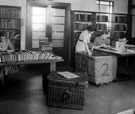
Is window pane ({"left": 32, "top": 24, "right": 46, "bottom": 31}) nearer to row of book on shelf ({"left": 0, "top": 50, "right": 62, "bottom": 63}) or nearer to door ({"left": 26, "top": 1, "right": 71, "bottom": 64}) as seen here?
door ({"left": 26, "top": 1, "right": 71, "bottom": 64})

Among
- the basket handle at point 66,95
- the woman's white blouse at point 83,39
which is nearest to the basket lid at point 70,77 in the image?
the basket handle at point 66,95

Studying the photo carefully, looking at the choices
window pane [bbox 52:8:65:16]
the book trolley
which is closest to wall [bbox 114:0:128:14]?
window pane [bbox 52:8:65:16]

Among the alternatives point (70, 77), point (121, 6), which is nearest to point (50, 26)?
point (121, 6)

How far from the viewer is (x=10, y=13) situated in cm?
652

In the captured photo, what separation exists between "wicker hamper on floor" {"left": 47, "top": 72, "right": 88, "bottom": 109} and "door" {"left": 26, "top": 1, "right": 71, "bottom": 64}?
3592mm

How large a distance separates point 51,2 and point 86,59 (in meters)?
2.80

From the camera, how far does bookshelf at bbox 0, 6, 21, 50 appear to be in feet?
21.2

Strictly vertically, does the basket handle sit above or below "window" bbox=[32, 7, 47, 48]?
below

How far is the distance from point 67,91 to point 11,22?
400cm

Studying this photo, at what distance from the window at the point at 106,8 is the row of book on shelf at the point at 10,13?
3143 millimetres

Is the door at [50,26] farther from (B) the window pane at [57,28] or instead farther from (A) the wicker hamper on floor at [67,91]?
Result: (A) the wicker hamper on floor at [67,91]

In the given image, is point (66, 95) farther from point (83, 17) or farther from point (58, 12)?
point (83, 17)

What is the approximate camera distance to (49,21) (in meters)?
7.13

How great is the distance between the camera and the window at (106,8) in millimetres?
7938
